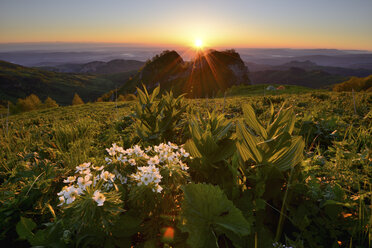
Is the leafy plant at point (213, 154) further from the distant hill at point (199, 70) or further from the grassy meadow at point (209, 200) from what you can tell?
the distant hill at point (199, 70)

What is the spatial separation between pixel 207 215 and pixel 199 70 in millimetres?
130410

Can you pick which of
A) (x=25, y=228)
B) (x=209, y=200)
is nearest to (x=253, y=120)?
(x=209, y=200)

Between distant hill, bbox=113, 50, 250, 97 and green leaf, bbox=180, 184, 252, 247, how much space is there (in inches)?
4746

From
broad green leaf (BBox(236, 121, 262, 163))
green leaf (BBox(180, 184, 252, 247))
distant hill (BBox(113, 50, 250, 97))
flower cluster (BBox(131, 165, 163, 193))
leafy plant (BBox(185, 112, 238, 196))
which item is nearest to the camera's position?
green leaf (BBox(180, 184, 252, 247))

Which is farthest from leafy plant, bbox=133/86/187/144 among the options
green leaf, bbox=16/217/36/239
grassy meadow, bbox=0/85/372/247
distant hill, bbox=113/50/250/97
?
distant hill, bbox=113/50/250/97

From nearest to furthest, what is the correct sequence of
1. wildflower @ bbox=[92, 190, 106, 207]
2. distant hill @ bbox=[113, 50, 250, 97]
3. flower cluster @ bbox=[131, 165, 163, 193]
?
wildflower @ bbox=[92, 190, 106, 207] < flower cluster @ bbox=[131, 165, 163, 193] < distant hill @ bbox=[113, 50, 250, 97]

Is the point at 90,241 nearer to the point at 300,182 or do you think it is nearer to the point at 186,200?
the point at 186,200

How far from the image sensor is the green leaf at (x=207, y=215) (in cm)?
157

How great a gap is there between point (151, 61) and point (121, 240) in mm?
142970

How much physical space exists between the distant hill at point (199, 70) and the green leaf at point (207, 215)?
395ft

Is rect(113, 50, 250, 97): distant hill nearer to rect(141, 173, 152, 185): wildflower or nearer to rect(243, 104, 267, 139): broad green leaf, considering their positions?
rect(243, 104, 267, 139): broad green leaf

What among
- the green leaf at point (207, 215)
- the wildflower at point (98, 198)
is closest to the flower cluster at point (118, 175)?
the wildflower at point (98, 198)

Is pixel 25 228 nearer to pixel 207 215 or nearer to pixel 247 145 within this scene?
pixel 207 215

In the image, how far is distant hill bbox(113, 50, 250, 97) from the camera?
12631 cm
